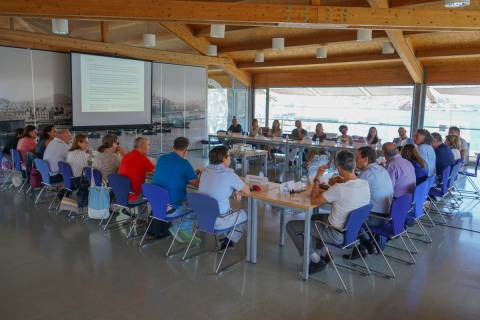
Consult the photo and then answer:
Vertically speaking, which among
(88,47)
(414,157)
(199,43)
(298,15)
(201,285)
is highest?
(199,43)

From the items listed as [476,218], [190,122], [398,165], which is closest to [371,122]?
[190,122]

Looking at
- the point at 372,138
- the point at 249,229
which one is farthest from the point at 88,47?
the point at 249,229

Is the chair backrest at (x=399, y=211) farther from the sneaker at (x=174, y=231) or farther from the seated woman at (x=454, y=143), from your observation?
the seated woman at (x=454, y=143)

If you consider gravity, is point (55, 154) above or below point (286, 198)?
above

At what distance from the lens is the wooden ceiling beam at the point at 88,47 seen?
26.1ft

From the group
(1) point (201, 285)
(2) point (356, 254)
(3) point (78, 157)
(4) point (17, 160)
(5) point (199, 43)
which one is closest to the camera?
(1) point (201, 285)

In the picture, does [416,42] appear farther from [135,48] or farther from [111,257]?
[111,257]

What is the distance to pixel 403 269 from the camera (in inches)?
154

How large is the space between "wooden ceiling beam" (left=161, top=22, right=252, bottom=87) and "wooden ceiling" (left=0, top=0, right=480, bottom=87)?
0.09 feet

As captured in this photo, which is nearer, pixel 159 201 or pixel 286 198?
pixel 286 198

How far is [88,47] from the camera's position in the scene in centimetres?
900

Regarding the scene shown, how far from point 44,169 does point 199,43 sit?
6.82 metres

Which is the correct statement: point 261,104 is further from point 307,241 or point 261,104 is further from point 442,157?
point 307,241

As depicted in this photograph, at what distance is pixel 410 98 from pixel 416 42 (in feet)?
7.44
